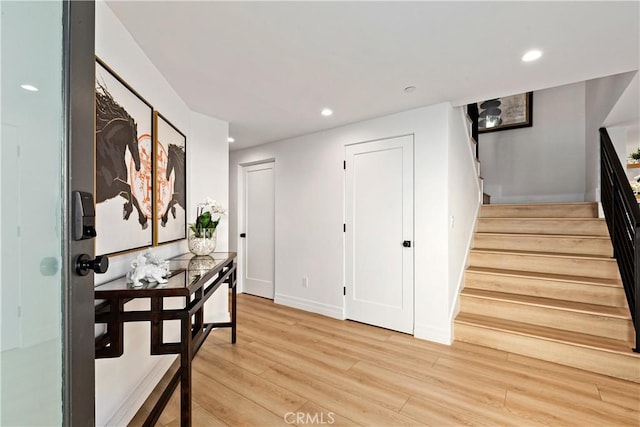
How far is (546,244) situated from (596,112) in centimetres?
171

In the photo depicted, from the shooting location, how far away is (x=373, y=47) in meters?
1.83

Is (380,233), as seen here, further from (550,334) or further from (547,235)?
(547,235)

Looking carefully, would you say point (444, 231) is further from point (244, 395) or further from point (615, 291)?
point (244, 395)

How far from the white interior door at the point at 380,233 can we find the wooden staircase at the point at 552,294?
2.12 ft

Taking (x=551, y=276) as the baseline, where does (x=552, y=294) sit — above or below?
below

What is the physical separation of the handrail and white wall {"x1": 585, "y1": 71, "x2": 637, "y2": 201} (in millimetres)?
256

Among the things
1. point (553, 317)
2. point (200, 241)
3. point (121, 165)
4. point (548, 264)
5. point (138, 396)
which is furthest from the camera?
point (548, 264)

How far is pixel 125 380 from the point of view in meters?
1.68

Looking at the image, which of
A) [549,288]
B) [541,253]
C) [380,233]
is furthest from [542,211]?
[380,233]

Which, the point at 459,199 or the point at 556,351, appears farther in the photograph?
the point at 459,199

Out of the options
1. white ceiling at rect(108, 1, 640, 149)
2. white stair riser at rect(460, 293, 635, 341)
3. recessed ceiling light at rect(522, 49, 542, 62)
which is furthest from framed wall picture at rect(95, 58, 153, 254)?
white stair riser at rect(460, 293, 635, 341)

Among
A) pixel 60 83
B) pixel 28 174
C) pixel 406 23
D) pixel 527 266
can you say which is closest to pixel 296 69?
pixel 406 23

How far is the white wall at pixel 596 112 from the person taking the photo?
8.63 ft

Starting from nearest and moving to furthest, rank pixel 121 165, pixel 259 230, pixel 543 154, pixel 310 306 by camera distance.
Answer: pixel 121 165 < pixel 310 306 < pixel 259 230 < pixel 543 154
